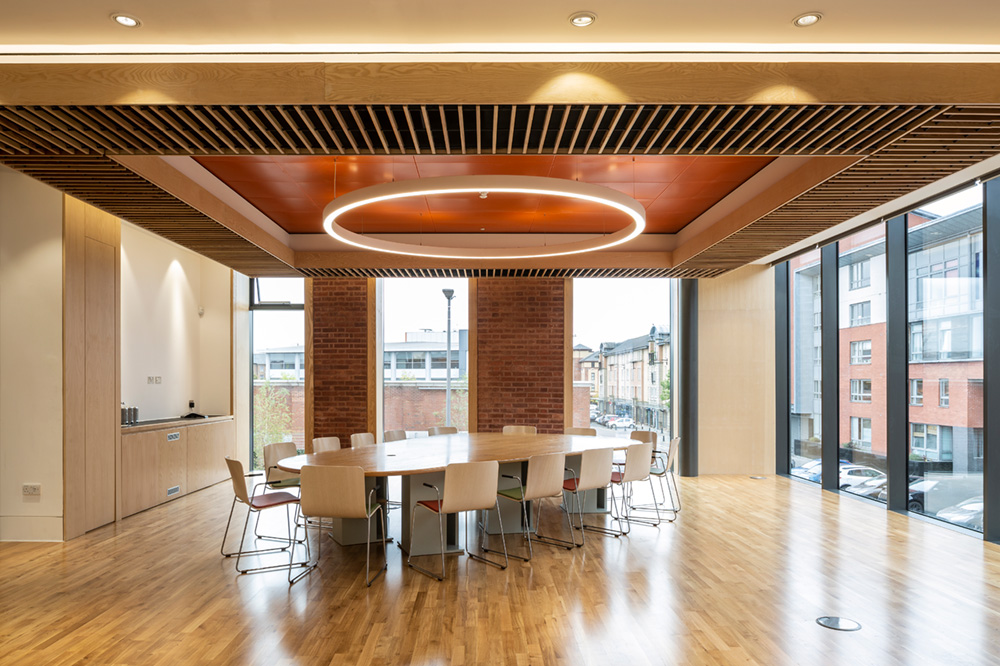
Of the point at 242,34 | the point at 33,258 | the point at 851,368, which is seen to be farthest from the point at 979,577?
the point at 33,258

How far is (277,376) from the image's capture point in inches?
424

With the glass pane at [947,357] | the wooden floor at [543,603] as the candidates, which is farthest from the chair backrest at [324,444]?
the glass pane at [947,357]

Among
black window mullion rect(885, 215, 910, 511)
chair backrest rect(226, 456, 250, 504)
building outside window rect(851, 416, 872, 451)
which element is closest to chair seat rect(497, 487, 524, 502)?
chair backrest rect(226, 456, 250, 504)

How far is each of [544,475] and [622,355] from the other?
551cm

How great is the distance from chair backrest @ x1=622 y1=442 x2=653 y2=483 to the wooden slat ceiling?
297 centimetres

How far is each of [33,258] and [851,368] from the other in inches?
364

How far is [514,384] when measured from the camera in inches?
405

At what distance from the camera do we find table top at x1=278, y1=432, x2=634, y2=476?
5332mm

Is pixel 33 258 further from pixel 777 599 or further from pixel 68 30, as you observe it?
pixel 777 599

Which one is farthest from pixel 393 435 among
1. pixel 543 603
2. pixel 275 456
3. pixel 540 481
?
pixel 543 603

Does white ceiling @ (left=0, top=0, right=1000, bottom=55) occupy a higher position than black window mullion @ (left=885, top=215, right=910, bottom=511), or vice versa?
white ceiling @ (left=0, top=0, right=1000, bottom=55)

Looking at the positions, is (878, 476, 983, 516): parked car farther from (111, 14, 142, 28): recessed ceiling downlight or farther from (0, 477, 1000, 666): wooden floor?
(111, 14, 142, 28): recessed ceiling downlight

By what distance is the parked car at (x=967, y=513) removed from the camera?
617 centimetres

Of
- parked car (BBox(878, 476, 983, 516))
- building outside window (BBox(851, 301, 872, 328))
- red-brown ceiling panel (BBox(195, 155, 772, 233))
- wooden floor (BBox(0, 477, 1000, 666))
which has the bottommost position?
wooden floor (BBox(0, 477, 1000, 666))
